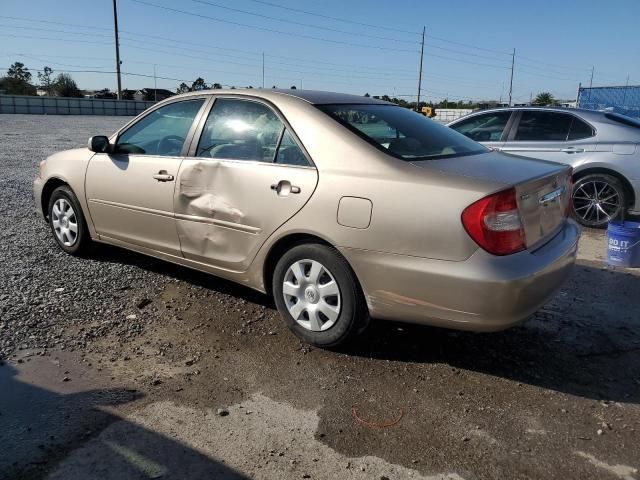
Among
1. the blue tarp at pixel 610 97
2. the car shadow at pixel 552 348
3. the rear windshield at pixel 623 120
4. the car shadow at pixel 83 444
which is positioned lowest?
the car shadow at pixel 83 444

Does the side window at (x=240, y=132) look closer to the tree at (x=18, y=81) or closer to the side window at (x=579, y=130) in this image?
the side window at (x=579, y=130)

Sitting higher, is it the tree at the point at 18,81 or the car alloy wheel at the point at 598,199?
the tree at the point at 18,81

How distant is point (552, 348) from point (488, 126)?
4794 millimetres

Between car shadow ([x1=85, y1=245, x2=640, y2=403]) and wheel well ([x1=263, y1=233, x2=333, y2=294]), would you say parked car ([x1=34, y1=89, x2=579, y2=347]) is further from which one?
car shadow ([x1=85, y1=245, x2=640, y2=403])

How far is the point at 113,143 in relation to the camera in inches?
187

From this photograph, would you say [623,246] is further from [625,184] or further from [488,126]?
[488,126]

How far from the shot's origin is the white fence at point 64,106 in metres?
42.4

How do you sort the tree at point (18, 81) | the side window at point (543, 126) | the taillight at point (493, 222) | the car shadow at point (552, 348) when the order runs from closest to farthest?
1. the taillight at point (493, 222)
2. the car shadow at point (552, 348)
3. the side window at point (543, 126)
4. the tree at point (18, 81)

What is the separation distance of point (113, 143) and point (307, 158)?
85.1 inches

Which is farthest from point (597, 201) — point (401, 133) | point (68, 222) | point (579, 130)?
point (68, 222)

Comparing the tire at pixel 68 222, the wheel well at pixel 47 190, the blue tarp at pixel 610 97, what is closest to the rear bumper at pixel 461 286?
the tire at pixel 68 222

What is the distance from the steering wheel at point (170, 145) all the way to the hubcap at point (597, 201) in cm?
517

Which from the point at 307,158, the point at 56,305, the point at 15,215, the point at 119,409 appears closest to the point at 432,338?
the point at 307,158

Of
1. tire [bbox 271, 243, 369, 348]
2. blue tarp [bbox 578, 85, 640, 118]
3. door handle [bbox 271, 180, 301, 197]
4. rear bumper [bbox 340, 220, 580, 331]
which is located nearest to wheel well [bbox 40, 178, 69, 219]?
door handle [bbox 271, 180, 301, 197]
